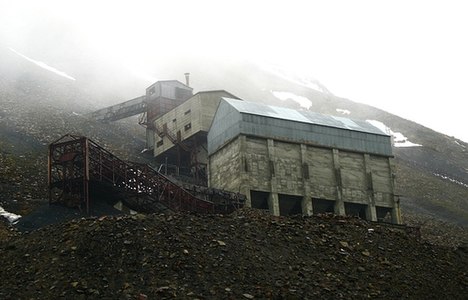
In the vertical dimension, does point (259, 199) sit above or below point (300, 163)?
below

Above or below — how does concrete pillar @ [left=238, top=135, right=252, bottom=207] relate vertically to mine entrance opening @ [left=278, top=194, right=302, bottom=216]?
above

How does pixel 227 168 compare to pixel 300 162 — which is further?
pixel 300 162

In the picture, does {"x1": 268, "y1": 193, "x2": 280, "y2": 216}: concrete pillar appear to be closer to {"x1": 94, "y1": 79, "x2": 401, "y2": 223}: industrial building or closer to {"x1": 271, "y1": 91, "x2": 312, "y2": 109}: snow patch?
{"x1": 94, "y1": 79, "x2": 401, "y2": 223}: industrial building

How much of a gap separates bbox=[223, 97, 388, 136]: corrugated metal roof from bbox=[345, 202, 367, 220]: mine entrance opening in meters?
6.54

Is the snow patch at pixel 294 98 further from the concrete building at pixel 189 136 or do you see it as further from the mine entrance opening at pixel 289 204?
the mine entrance opening at pixel 289 204

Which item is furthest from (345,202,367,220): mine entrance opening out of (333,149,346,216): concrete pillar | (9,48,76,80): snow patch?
(9,48,76,80): snow patch

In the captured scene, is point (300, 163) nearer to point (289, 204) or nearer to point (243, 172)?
point (289, 204)

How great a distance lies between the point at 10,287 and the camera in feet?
77.4

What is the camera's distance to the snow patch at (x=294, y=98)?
128m

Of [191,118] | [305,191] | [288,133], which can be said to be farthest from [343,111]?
[305,191]

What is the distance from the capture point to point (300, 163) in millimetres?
48188

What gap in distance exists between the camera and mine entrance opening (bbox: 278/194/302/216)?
47.0 meters

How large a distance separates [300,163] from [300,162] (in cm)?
8

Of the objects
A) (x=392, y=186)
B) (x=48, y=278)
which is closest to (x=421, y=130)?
(x=392, y=186)
